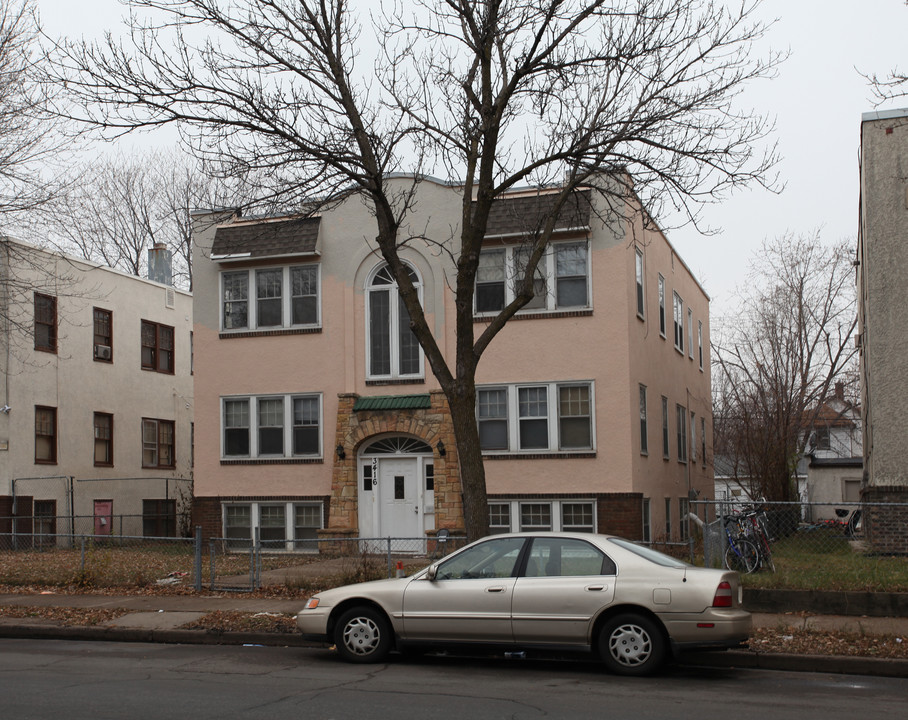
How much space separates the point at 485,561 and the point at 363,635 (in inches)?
57.9

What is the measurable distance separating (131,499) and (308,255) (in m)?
12.4

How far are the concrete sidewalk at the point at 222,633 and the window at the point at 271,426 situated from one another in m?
8.31

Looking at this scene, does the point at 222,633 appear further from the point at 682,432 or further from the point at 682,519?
the point at 682,432

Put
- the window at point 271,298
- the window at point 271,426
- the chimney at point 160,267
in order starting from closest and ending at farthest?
the window at point 271,426 < the window at point 271,298 < the chimney at point 160,267

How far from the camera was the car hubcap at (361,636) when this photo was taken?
1079 cm

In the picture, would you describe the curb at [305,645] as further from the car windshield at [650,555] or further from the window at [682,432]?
the window at [682,432]

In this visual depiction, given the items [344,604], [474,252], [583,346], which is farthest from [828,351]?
[344,604]

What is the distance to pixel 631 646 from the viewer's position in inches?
394

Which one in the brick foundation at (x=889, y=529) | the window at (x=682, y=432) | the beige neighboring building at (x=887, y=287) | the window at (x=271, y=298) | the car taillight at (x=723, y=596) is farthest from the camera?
the window at (x=682, y=432)

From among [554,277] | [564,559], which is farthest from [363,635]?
[554,277]

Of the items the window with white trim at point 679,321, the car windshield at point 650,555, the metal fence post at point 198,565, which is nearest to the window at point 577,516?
the window with white trim at point 679,321

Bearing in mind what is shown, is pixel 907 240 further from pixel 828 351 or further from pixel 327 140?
pixel 828 351

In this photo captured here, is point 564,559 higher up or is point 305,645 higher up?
point 564,559

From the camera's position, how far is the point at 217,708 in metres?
8.48
